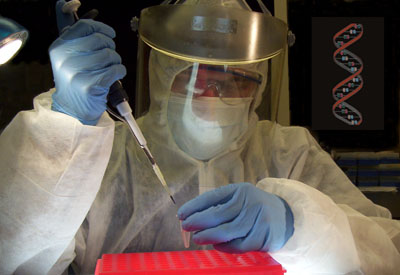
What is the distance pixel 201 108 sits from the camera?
1.18m

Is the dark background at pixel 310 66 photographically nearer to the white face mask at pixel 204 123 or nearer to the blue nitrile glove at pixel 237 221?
the white face mask at pixel 204 123

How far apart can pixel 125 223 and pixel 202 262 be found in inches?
15.9

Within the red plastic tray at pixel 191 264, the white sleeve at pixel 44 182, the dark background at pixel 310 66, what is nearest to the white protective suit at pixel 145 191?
the white sleeve at pixel 44 182

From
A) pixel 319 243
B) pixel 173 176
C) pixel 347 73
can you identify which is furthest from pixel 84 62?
pixel 347 73

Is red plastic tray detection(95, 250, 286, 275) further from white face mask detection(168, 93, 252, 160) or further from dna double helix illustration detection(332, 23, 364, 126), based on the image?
dna double helix illustration detection(332, 23, 364, 126)

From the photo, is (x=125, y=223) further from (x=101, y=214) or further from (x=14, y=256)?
(x=14, y=256)

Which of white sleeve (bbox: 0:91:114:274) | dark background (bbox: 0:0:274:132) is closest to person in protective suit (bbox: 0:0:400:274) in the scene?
white sleeve (bbox: 0:91:114:274)

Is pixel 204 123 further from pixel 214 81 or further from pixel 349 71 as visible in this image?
pixel 349 71

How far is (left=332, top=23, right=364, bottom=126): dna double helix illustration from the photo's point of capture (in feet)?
5.34

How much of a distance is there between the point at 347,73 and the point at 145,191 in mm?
890

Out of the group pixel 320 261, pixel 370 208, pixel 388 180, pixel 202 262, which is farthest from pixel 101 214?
pixel 388 180

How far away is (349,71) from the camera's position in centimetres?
164

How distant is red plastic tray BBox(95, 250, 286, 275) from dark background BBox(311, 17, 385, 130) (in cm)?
85

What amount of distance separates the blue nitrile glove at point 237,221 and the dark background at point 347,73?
2.61 ft
